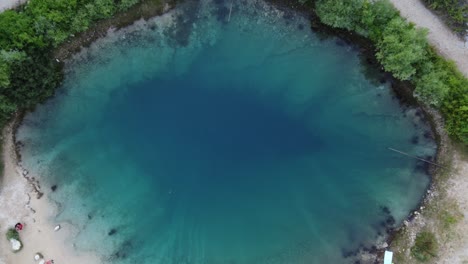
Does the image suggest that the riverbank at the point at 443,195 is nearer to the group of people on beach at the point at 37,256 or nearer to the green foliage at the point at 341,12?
the green foliage at the point at 341,12

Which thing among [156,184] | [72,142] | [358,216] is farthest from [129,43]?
[358,216]

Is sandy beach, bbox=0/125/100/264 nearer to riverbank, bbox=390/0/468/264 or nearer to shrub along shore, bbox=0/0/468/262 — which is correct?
shrub along shore, bbox=0/0/468/262

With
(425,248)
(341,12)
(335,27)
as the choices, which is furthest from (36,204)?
(425,248)

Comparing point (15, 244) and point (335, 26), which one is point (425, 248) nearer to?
point (335, 26)

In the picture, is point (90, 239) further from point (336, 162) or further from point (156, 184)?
point (336, 162)

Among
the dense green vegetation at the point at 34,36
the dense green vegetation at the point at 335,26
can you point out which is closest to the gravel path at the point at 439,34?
the dense green vegetation at the point at 335,26
